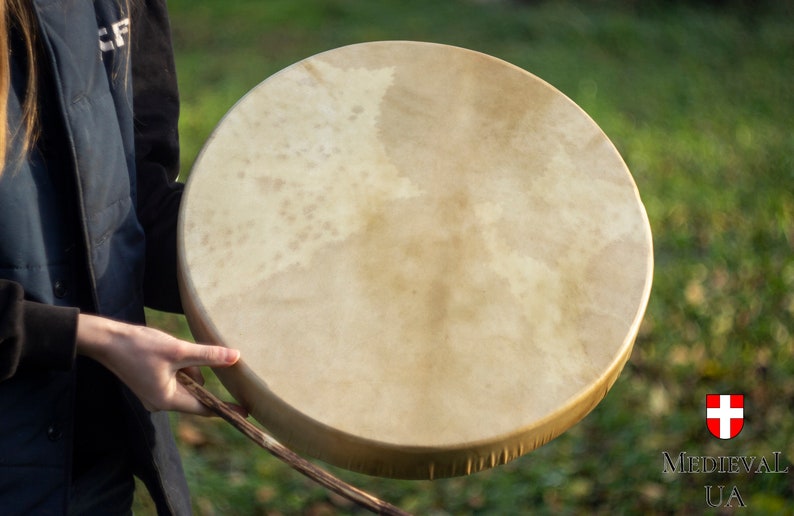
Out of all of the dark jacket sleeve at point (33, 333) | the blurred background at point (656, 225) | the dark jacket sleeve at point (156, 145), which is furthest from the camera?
the blurred background at point (656, 225)

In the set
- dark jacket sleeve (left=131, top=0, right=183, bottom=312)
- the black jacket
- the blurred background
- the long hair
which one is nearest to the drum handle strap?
the black jacket

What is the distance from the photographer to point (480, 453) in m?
1.11

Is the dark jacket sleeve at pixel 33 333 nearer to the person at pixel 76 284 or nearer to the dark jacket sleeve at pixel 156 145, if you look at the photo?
the person at pixel 76 284

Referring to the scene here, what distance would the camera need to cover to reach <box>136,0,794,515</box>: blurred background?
8.61ft

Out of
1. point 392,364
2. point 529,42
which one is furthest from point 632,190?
point 529,42

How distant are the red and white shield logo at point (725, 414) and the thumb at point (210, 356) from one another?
2.02 metres

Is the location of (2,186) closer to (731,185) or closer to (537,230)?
(537,230)

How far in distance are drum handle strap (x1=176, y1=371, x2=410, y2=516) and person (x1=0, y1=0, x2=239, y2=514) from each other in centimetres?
2

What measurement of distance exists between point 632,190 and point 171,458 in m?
0.83

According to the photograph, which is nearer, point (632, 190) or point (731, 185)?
point (632, 190)

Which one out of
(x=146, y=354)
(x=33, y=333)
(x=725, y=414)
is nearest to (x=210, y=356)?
(x=146, y=354)

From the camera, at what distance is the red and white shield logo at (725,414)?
271cm
